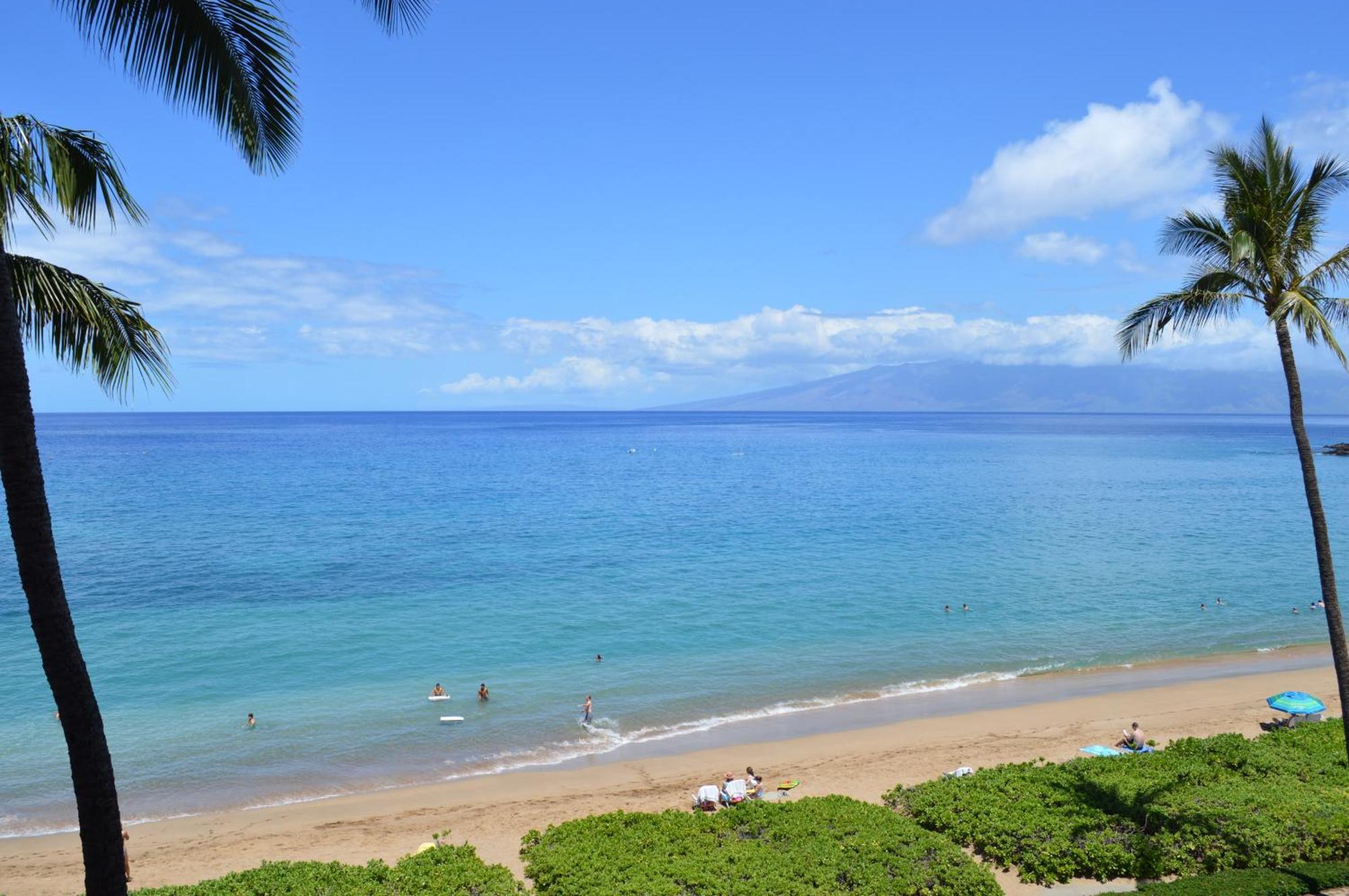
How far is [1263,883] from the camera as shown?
37.7ft

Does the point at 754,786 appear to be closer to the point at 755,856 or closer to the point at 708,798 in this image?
the point at 708,798

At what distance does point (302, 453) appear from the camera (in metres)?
131

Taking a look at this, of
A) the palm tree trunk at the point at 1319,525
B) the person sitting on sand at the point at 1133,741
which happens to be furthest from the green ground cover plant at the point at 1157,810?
the person sitting on sand at the point at 1133,741

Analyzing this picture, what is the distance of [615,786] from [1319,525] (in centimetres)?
1493

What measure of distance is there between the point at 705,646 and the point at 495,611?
9804 millimetres

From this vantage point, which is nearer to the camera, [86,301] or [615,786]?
[86,301]

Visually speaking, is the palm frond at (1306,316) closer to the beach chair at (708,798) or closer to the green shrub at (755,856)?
the green shrub at (755,856)

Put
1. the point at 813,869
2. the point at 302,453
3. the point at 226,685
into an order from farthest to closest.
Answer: the point at 302,453 < the point at 226,685 < the point at 813,869

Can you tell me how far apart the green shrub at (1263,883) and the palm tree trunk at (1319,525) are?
233cm

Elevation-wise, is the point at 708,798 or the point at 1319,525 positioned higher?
the point at 1319,525

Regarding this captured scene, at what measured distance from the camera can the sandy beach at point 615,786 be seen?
16469 mm

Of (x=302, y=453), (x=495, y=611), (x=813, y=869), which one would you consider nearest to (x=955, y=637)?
(x=495, y=611)

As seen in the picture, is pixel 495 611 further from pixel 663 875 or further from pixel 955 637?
pixel 663 875

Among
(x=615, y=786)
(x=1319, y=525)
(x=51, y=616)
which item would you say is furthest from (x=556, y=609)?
(x=51, y=616)
